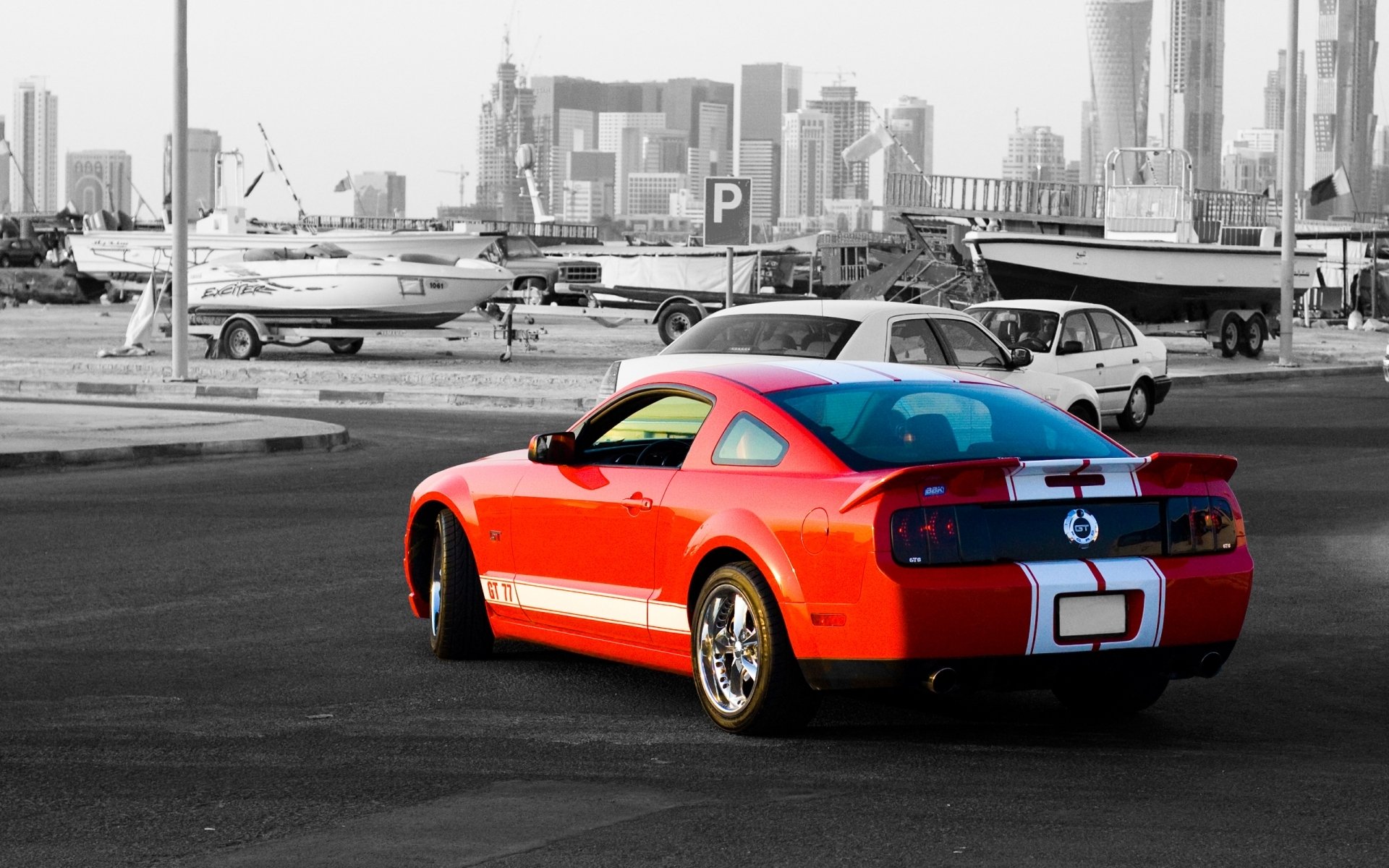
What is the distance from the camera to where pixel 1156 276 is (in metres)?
37.2

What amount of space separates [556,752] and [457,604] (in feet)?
6.28

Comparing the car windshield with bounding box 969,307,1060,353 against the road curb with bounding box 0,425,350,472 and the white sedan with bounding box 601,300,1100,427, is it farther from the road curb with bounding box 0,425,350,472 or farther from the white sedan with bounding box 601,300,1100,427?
the road curb with bounding box 0,425,350,472

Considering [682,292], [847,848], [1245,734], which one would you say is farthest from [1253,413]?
[682,292]

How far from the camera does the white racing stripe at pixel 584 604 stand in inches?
282

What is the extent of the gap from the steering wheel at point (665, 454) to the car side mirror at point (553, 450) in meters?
0.32

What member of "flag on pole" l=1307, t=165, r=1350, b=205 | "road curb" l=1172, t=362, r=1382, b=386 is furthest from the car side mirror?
"flag on pole" l=1307, t=165, r=1350, b=205

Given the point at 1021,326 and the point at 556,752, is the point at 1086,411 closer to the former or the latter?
the point at 1021,326

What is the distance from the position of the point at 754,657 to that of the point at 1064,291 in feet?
102

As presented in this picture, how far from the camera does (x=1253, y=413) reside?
80.9 feet

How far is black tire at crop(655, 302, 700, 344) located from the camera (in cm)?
3884

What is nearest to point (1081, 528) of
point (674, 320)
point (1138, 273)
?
point (1138, 273)

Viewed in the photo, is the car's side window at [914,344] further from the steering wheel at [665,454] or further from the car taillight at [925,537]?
the car taillight at [925,537]

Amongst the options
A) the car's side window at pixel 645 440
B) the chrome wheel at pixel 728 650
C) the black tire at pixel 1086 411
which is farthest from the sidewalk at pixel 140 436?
the chrome wheel at pixel 728 650

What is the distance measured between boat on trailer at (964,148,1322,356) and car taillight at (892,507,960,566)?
2964 cm
